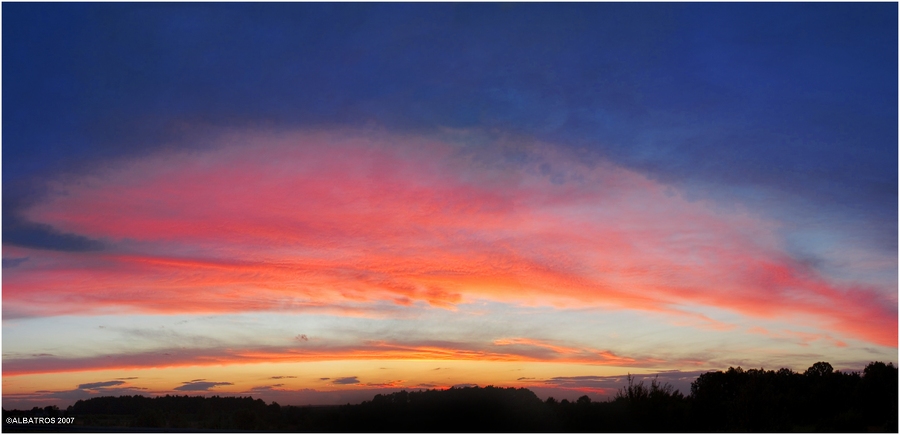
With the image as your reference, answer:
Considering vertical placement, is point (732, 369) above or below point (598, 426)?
above

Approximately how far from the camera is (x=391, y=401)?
3456cm

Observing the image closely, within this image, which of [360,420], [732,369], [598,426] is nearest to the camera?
[360,420]

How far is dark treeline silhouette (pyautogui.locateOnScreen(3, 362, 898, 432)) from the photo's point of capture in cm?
3200

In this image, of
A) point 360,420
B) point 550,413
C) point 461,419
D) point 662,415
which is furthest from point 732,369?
point 360,420

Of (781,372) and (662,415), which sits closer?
(662,415)

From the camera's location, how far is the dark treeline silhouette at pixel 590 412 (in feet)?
105

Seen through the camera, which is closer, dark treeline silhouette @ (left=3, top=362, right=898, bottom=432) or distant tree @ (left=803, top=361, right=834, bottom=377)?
dark treeline silhouette @ (left=3, top=362, right=898, bottom=432)

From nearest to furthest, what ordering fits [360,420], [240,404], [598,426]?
[360,420] < [598,426] < [240,404]

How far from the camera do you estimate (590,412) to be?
3622 cm

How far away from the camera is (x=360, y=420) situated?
31.7 m

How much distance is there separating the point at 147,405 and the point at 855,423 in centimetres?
4234

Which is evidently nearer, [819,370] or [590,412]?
[590,412]

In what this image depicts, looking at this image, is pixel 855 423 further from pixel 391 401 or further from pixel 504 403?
pixel 391 401

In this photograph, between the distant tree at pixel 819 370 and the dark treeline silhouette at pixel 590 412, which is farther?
the distant tree at pixel 819 370
